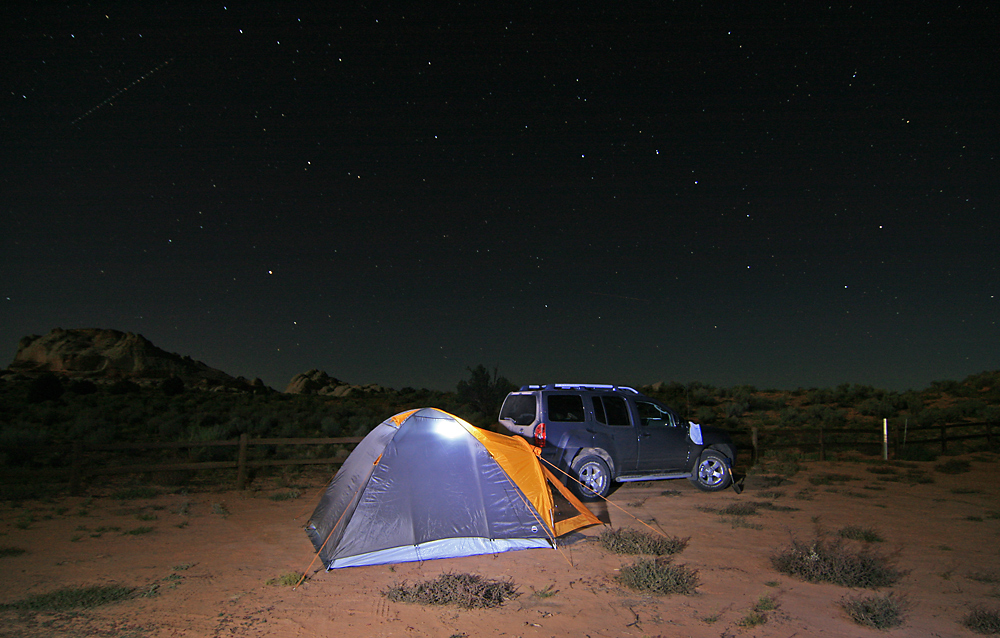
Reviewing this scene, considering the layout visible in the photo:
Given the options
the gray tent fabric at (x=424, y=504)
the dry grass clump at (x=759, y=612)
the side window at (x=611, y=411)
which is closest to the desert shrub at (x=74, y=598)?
the gray tent fabric at (x=424, y=504)

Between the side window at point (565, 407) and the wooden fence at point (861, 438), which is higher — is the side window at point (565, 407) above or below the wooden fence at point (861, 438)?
above

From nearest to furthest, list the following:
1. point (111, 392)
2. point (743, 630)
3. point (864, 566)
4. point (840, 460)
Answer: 1. point (743, 630)
2. point (864, 566)
3. point (840, 460)
4. point (111, 392)

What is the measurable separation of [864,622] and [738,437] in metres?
16.4

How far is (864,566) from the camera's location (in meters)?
6.82

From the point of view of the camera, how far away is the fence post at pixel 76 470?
11.8 metres

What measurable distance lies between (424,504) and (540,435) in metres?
3.59

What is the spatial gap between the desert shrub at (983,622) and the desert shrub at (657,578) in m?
2.48

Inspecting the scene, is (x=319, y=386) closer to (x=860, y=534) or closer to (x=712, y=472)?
(x=712, y=472)

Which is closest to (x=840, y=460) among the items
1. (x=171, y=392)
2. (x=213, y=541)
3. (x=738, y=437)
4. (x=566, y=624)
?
(x=738, y=437)

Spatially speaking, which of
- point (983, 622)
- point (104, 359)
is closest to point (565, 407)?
point (983, 622)

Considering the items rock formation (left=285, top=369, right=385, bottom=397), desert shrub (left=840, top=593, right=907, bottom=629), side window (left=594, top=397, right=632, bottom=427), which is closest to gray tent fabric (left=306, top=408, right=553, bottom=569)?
desert shrub (left=840, top=593, right=907, bottom=629)

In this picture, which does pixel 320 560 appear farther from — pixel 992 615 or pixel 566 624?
pixel 992 615

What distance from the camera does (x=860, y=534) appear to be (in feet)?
28.2

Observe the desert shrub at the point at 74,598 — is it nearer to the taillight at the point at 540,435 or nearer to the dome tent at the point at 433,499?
the dome tent at the point at 433,499
